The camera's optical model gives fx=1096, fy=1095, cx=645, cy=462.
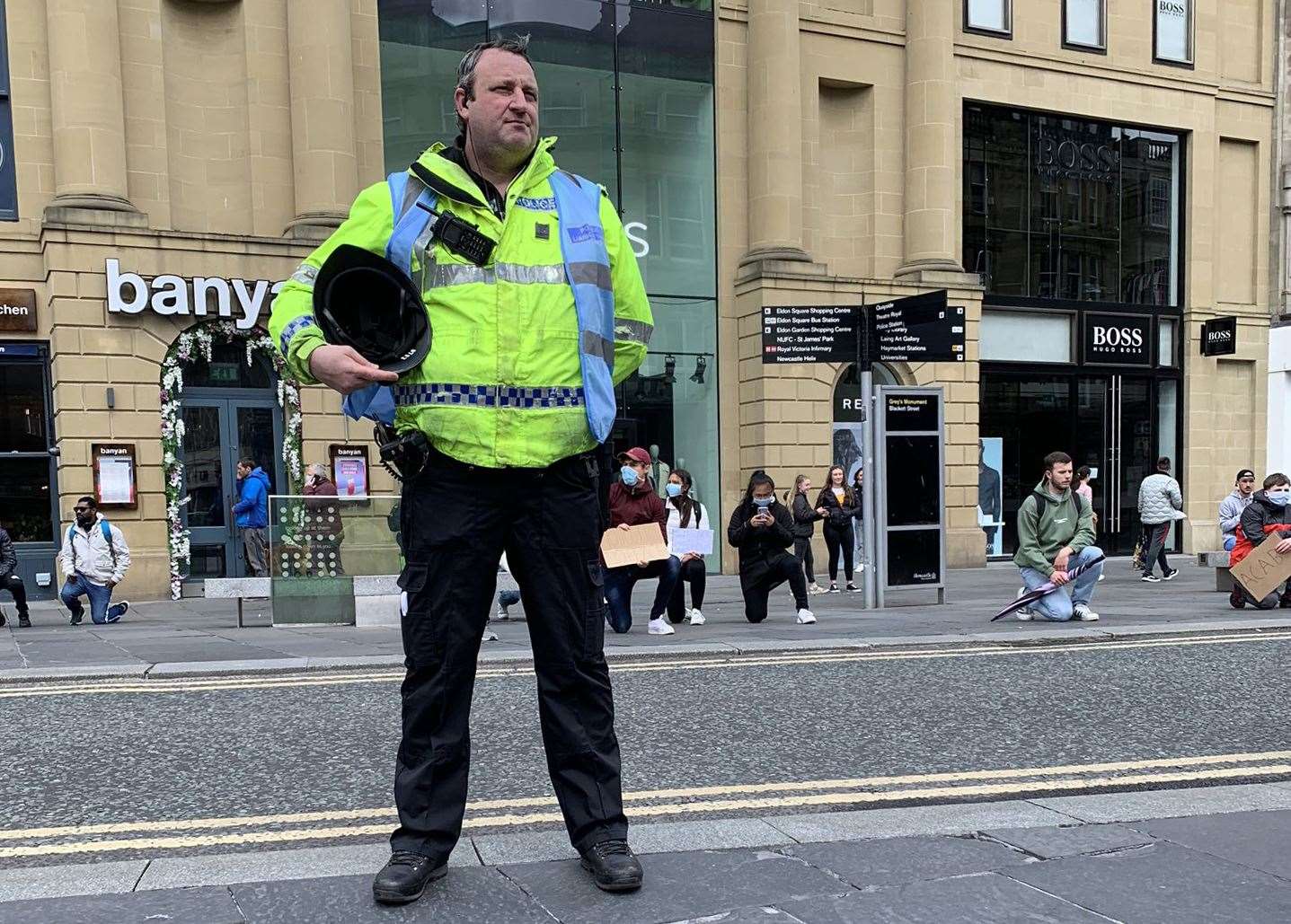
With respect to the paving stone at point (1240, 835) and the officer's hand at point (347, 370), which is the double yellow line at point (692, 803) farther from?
the officer's hand at point (347, 370)

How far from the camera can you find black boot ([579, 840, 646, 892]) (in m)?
2.76

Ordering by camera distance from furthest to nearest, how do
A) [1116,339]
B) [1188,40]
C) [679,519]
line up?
[1188,40], [1116,339], [679,519]

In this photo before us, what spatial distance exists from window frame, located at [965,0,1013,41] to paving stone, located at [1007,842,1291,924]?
18722mm

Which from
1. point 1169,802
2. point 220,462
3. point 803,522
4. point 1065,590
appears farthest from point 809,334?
point 1169,802

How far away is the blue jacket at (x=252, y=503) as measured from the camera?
14414mm

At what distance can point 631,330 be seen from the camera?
306 centimetres

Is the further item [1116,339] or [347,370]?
[1116,339]

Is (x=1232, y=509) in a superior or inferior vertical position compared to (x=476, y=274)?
inferior

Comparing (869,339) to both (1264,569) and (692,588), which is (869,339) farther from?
(1264,569)

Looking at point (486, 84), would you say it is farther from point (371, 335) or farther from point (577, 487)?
point (577, 487)

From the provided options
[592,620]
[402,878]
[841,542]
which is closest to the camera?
[402,878]

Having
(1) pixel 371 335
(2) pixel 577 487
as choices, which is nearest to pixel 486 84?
(1) pixel 371 335

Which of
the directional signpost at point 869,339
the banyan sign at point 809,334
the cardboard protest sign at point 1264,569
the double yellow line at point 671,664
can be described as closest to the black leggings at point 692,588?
the directional signpost at point 869,339

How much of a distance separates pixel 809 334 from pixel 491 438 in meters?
10.3
